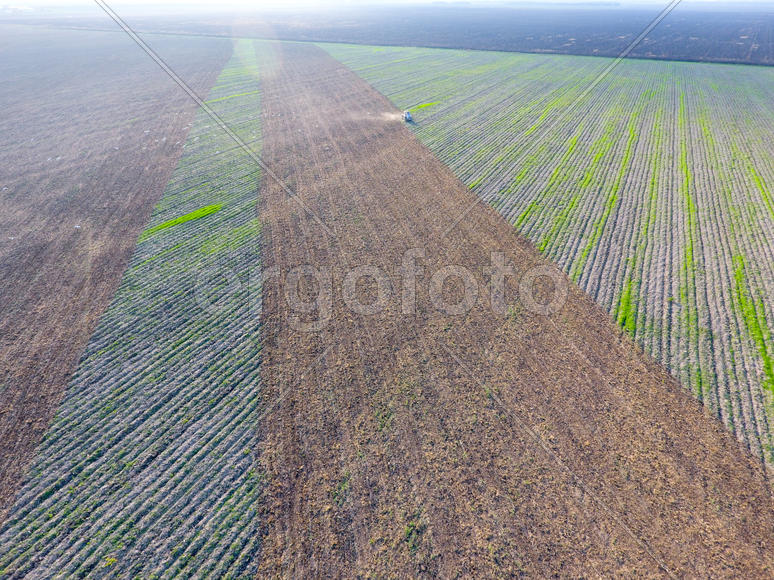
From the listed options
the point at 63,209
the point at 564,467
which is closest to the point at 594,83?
the point at 564,467

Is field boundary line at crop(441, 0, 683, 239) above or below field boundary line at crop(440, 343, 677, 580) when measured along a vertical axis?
above

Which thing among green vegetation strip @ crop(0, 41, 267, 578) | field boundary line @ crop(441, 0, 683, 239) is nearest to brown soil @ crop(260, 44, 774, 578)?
green vegetation strip @ crop(0, 41, 267, 578)

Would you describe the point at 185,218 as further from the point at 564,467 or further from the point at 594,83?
the point at 594,83

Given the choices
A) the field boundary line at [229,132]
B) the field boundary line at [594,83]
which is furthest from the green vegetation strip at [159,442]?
the field boundary line at [594,83]

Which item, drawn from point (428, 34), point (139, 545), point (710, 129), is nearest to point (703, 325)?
point (139, 545)

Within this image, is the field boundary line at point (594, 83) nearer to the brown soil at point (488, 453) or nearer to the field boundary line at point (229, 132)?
the brown soil at point (488, 453)

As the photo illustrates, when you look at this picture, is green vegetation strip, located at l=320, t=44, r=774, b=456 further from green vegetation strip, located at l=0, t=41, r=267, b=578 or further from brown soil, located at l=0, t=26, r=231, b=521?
brown soil, located at l=0, t=26, r=231, b=521

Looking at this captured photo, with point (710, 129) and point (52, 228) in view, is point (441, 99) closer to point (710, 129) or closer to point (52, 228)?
point (710, 129)
